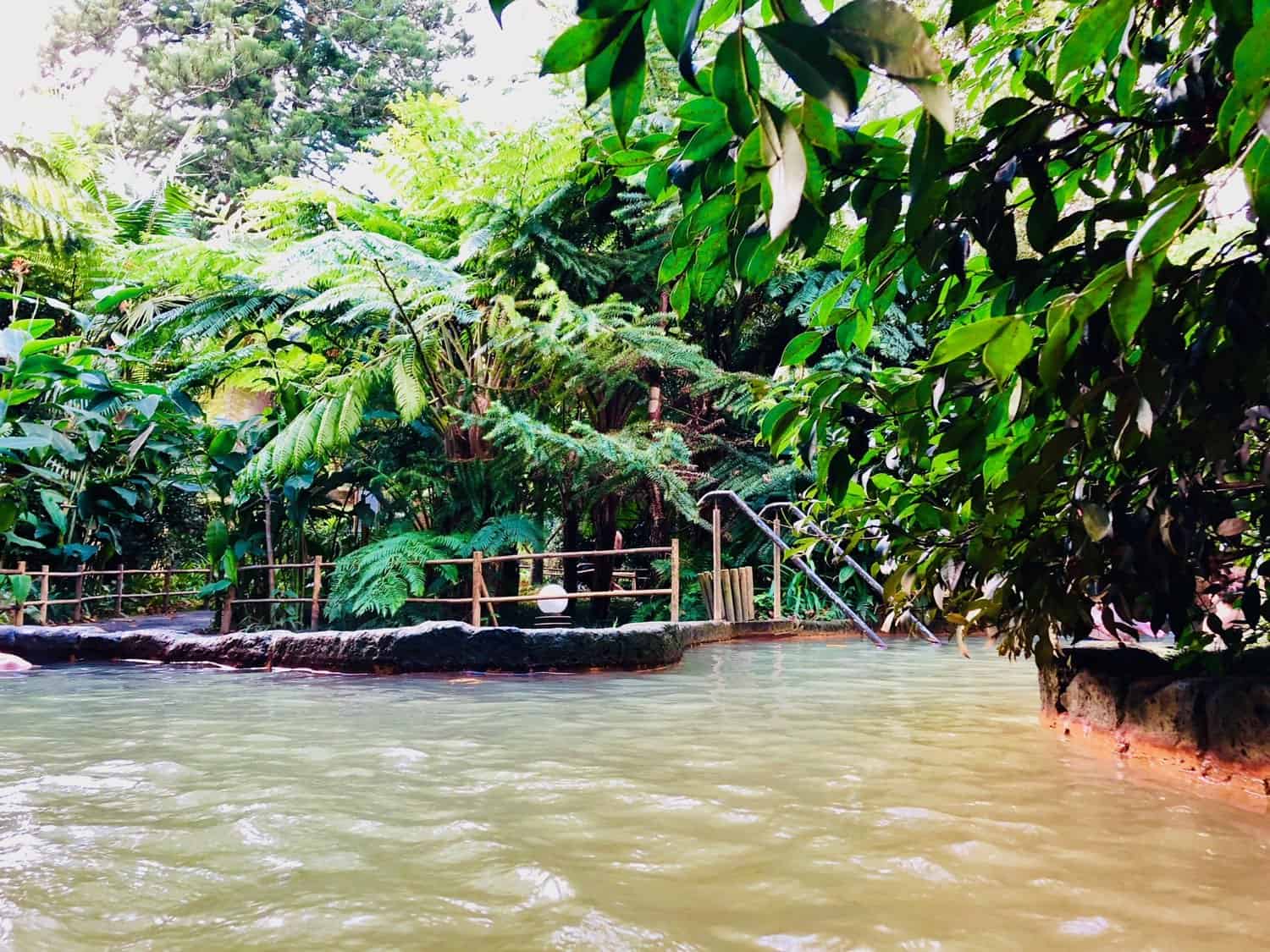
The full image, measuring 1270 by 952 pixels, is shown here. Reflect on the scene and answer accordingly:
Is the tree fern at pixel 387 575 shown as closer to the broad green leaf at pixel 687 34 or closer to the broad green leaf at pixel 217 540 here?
the broad green leaf at pixel 217 540

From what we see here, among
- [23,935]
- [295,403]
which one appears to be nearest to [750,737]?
[23,935]

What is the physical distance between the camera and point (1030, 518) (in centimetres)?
193

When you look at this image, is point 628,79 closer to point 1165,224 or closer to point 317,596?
point 1165,224

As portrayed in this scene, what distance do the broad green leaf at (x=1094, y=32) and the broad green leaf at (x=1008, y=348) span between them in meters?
0.31

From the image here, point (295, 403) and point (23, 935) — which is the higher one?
point (295, 403)

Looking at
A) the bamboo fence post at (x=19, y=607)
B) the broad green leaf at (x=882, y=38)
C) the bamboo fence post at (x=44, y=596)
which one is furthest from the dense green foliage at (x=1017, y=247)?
the bamboo fence post at (x=44, y=596)

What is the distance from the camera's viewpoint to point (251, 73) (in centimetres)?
1677

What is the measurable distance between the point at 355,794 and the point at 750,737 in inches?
59.8

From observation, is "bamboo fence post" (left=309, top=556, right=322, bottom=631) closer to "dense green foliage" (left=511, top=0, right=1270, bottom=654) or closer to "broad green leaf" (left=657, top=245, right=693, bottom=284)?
"dense green foliage" (left=511, top=0, right=1270, bottom=654)

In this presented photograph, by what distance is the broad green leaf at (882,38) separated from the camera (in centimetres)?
56

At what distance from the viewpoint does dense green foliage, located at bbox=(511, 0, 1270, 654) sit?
2.09 ft

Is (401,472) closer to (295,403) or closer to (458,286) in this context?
(295,403)

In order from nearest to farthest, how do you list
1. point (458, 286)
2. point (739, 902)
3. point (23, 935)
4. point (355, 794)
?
1. point (23, 935)
2. point (739, 902)
3. point (355, 794)
4. point (458, 286)

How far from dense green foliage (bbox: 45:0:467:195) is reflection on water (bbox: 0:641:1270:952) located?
49.8ft
